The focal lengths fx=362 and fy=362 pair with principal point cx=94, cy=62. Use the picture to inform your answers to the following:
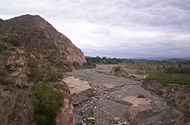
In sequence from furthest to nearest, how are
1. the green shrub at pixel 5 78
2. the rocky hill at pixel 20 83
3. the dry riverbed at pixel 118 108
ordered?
1. the dry riverbed at pixel 118 108
2. the green shrub at pixel 5 78
3. the rocky hill at pixel 20 83

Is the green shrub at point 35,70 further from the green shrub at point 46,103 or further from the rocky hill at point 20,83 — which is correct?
the green shrub at point 46,103

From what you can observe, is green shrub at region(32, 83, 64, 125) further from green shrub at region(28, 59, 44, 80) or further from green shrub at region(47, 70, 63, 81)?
green shrub at region(47, 70, 63, 81)

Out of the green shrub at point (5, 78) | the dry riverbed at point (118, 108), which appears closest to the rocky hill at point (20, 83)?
the green shrub at point (5, 78)

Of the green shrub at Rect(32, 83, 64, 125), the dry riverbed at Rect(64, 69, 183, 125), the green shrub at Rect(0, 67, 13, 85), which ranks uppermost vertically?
the green shrub at Rect(0, 67, 13, 85)

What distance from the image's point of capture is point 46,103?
1134 inches

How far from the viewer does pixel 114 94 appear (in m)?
57.0

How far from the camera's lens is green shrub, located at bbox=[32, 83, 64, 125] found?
2805 cm

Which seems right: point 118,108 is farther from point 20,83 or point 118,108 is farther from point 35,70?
point 20,83

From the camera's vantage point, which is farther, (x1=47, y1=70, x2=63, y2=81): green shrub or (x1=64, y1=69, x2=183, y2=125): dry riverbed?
(x1=64, y1=69, x2=183, y2=125): dry riverbed

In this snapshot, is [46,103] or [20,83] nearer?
[46,103]

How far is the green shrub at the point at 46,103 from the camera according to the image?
2805cm

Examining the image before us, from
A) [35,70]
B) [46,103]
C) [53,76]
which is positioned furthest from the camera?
[53,76]

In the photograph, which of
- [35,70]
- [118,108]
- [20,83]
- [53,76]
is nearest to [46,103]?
[20,83]

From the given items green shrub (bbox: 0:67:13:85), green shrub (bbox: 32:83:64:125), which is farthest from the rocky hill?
green shrub (bbox: 32:83:64:125)
